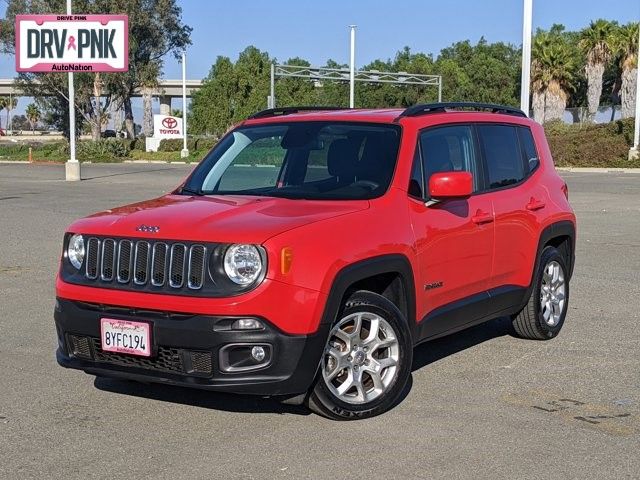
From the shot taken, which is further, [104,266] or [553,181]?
[553,181]

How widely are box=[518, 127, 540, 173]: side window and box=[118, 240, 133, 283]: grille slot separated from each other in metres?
3.56

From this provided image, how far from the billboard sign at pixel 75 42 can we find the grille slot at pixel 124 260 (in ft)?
97.5

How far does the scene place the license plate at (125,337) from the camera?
5.18 metres

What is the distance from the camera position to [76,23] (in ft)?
110

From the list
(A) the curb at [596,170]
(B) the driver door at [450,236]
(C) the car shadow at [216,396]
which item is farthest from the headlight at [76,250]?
(A) the curb at [596,170]

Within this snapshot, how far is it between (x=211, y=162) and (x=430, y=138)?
1650mm

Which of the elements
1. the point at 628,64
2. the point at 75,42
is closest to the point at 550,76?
the point at 628,64

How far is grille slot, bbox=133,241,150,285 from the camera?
5.29 metres

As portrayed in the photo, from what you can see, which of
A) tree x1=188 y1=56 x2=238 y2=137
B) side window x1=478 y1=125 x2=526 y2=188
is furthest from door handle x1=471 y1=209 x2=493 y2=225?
tree x1=188 y1=56 x2=238 y2=137

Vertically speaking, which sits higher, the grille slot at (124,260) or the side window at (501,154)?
the side window at (501,154)

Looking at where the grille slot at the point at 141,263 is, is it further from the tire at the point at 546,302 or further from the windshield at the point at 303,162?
the tire at the point at 546,302

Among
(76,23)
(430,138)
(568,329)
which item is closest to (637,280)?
(568,329)

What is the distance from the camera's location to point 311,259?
5133 mm

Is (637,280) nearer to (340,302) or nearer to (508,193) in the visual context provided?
(508,193)
